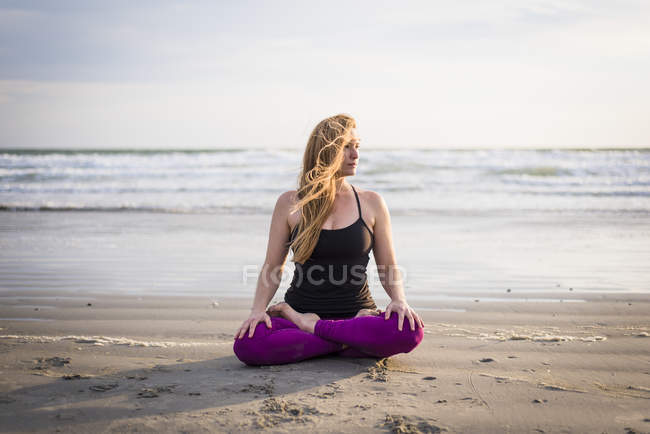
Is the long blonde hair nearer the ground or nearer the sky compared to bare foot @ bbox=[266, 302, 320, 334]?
nearer the sky

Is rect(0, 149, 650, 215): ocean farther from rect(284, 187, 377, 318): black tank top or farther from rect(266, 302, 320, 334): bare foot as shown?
rect(266, 302, 320, 334): bare foot

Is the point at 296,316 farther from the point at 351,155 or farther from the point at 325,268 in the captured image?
the point at 351,155

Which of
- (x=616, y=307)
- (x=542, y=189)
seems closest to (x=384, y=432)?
(x=616, y=307)

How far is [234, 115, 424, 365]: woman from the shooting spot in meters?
3.45

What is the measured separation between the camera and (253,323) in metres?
3.46

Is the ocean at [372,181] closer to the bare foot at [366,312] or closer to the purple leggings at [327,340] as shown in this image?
the bare foot at [366,312]

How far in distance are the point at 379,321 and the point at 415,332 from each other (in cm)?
23

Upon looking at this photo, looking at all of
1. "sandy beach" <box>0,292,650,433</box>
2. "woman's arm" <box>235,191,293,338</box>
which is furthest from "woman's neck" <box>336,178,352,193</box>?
"sandy beach" <box>0,292,650,433</box>

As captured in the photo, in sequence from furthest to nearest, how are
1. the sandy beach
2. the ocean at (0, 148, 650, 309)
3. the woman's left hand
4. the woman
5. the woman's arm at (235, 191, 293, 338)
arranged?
the ocean at (0, 148, 650, 309) < the woman's arm at (235, 191, 293, 338) < the woman < the woman's left hand < the sandy beach

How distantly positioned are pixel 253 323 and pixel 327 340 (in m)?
0.49

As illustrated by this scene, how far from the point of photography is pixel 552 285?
5.91 m

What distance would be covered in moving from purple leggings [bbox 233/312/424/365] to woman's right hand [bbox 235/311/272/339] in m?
0.02

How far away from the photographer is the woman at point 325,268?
3.45 metres

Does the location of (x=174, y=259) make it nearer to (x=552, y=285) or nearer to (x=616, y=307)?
(x=552, y=285)
